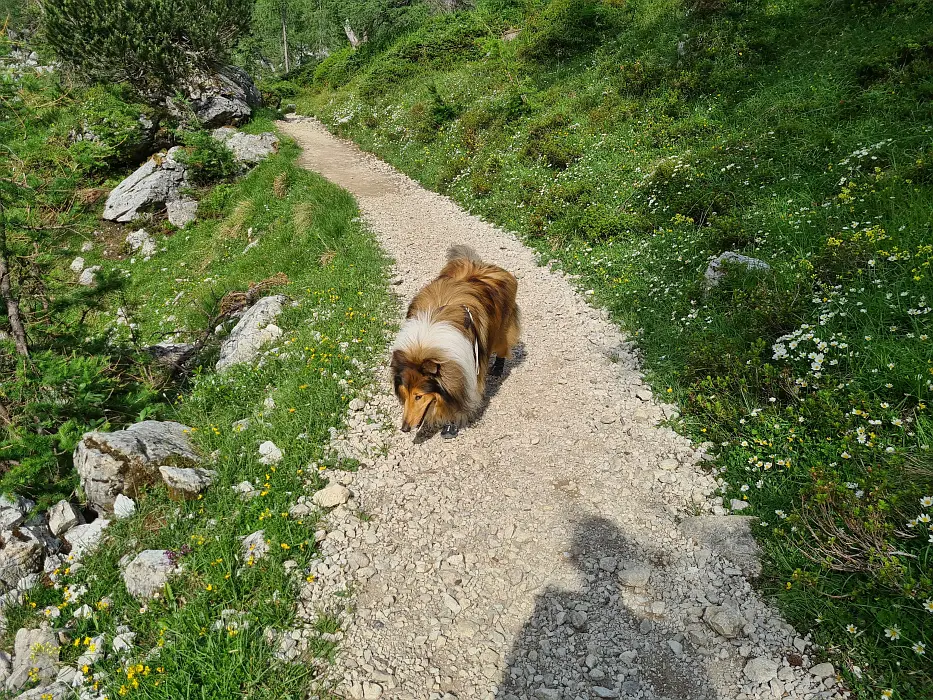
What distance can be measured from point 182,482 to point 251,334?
3.45m

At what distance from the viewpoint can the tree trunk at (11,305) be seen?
5.76 metres

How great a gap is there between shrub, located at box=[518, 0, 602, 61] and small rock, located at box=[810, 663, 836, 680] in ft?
64.0

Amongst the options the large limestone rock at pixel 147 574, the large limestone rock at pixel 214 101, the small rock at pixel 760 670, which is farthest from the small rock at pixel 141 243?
the small rock at pixel 760 670

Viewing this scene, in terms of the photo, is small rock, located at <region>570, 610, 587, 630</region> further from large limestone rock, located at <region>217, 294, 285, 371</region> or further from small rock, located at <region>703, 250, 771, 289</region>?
large limestone rock, located at <region>217, 294, 285, 371</region>

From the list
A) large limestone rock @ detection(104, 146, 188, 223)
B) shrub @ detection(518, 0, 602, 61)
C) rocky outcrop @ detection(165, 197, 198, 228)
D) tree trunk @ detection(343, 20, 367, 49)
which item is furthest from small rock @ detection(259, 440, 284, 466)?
tree trunk @ detection(343, 20, 367, 49)

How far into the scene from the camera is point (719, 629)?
3.55 metres

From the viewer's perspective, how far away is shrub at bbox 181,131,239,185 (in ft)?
55.4

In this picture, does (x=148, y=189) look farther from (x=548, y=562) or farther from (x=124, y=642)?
(x=548, y=562)

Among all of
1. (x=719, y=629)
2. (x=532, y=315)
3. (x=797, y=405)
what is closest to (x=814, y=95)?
(x=532, y=315)

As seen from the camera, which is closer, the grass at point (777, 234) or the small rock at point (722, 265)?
the grass at point (777, 234)

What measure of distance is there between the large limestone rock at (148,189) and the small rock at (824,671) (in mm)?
19556

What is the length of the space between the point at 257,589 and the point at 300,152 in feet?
60.6

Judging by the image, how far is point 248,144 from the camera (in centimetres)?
1864

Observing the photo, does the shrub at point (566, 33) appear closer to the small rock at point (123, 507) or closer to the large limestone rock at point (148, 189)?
the large limestone rock at point (148, 189)
